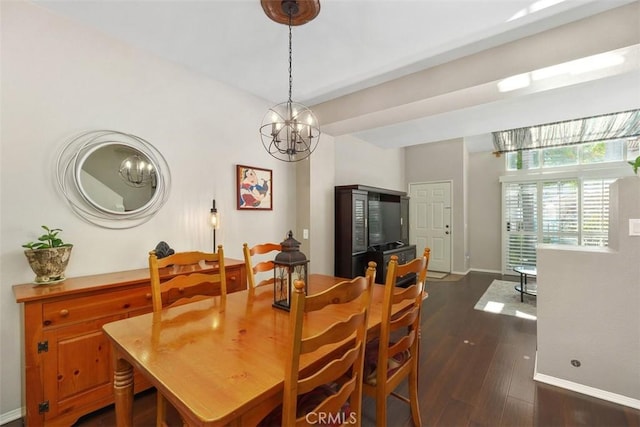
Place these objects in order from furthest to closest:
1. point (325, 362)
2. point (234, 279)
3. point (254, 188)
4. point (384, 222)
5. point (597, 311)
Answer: point (384, 222)
point (254, 188)
point (234, 279)
point (597, 311)
point (325, 362)

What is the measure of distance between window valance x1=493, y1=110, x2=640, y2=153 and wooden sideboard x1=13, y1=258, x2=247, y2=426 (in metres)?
6.01

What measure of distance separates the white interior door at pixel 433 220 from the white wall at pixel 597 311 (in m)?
4.05

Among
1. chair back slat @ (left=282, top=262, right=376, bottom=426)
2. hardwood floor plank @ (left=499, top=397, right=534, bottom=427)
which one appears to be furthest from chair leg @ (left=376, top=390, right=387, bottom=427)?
hardwood floor plank @ (left=499, top=397, right=534, bottom=427)

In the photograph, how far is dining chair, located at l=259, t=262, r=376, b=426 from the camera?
90 cm

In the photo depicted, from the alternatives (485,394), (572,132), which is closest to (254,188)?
(485,394)

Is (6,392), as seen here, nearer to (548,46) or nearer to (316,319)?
(316,319)

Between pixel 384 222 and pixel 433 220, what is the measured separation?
7.18 feet

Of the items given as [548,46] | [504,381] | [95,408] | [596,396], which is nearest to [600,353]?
[596,396]

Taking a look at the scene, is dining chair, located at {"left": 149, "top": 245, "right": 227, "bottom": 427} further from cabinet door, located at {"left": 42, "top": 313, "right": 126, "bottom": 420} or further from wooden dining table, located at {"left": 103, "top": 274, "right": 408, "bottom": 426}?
cabinet door, located at {"left": 42, "top": 313, "right": 126, "bottom": 420}

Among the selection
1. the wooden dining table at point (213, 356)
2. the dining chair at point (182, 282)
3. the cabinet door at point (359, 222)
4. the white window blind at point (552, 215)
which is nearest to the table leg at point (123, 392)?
the wooden dining table at point (213, 356)

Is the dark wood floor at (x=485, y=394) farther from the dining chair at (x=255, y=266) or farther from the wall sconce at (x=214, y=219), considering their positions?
the wall sconce at (x=214, y=219)

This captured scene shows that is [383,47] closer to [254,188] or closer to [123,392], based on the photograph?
[254,188]

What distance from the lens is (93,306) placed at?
5.76 feet

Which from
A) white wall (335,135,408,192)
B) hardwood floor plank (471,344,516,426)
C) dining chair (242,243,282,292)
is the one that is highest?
white wall (335,135,408,192)
